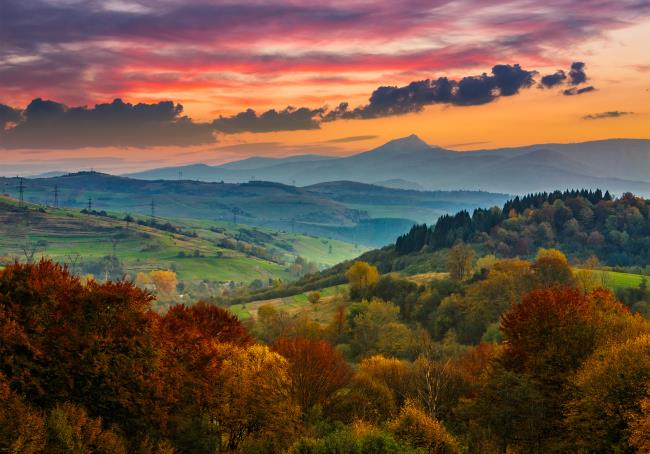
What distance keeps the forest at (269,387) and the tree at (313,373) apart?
0.17 m

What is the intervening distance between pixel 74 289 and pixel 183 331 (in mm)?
12607

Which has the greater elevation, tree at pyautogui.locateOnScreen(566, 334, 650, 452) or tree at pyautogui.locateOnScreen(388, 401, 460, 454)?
tree at pyautogui.locateOnScreen(566, 334, 650, 452)

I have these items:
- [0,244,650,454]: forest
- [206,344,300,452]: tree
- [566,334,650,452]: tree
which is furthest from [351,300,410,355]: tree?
[566,334,650,452]: tree

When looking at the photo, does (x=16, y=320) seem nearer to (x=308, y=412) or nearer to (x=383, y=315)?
(x=308, y=412)

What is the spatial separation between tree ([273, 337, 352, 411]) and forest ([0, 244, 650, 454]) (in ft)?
0.55

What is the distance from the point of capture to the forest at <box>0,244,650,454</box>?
4172cm

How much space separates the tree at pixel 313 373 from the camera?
66000 millimetres

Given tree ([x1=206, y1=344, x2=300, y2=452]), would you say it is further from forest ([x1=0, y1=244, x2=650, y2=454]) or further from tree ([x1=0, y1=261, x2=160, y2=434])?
tree ([x1=0, y1=261, x2=160, y2=434])

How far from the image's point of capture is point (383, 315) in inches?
5217

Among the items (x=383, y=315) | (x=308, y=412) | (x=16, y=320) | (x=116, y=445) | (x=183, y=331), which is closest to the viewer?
(x=116, y=445)

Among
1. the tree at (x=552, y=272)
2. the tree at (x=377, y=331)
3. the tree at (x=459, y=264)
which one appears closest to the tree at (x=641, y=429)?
the tree at (x=377, y=331)

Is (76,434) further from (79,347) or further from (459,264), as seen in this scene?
(459,264)

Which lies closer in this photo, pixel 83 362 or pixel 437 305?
pixel 83 362

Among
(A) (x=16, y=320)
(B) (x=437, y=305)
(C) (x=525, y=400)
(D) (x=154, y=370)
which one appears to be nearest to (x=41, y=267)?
(A) (x=16, y=320)
